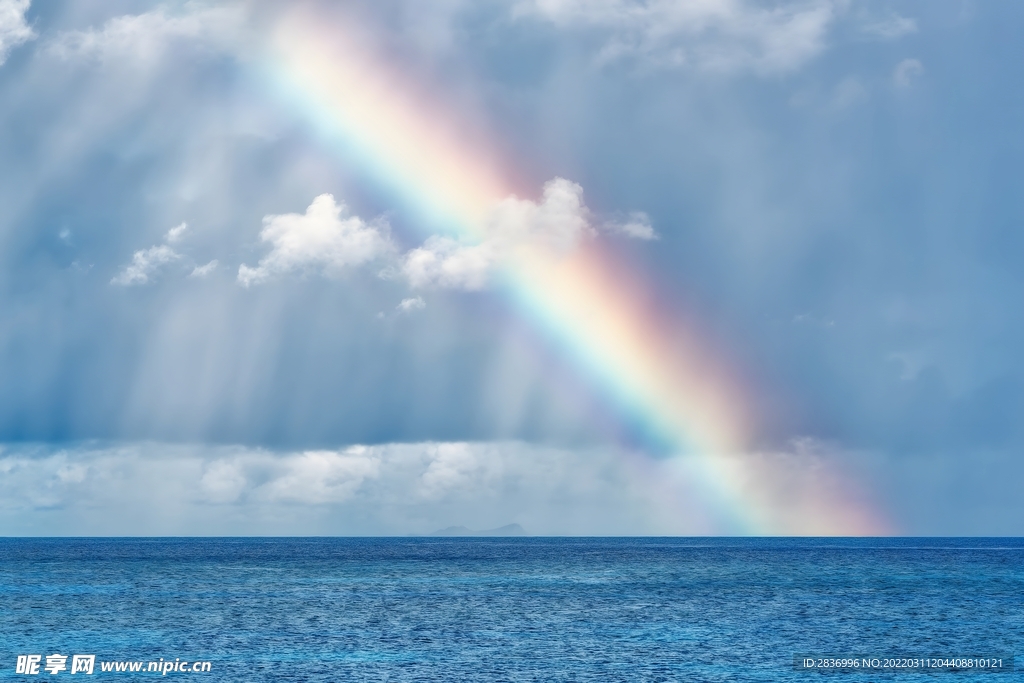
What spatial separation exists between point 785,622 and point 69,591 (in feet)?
262

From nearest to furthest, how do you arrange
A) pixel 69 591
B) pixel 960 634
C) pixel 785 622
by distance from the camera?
pixel 960 634 < pixel 785 622 < pixel 69 591

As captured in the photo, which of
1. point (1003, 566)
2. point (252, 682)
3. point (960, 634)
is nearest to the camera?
point (252, 682)

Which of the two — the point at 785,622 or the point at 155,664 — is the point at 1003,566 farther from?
the point at 155,664

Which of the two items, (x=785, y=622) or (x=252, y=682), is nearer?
(x=252, y=682)

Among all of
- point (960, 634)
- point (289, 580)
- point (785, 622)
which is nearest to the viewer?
point (960, 634)

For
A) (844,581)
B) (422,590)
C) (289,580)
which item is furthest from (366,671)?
(844,581)

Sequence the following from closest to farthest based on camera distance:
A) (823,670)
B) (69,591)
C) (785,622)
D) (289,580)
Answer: (823,670) → (785,622) → (69,591) → (289,580)

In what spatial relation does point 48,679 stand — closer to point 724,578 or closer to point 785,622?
point 785,622

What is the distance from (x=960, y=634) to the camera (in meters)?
77.8

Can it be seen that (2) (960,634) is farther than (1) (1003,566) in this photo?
No

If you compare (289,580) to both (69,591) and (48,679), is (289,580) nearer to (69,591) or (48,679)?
(69,591)

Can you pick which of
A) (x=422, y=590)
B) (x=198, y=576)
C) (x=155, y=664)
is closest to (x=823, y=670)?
(x=155, y=664)

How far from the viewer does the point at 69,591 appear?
11962 centimetres

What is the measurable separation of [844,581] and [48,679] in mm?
108419
